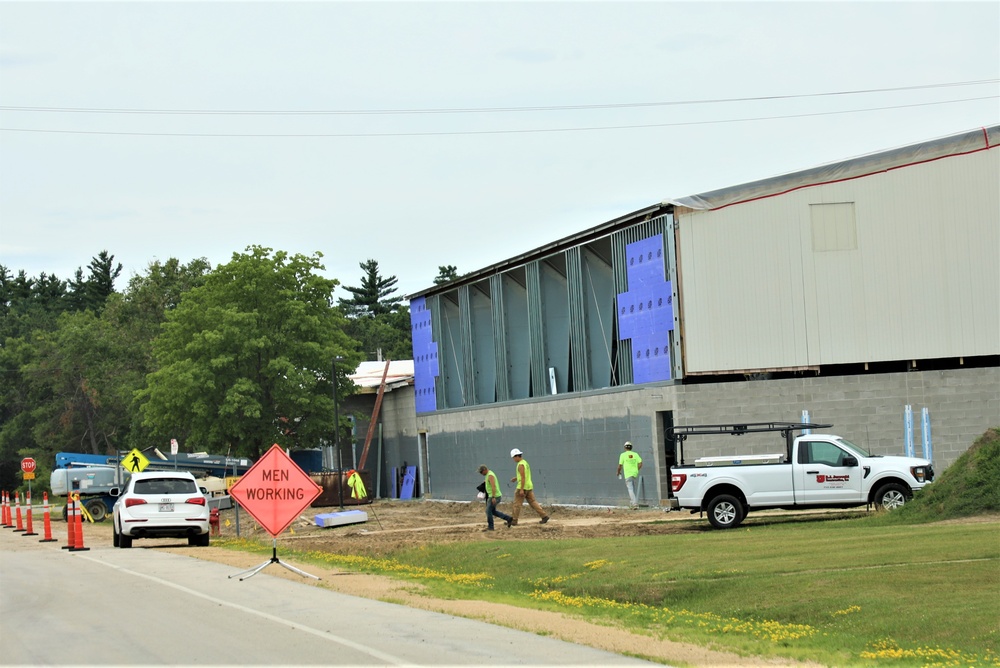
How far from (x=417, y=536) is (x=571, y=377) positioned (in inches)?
526

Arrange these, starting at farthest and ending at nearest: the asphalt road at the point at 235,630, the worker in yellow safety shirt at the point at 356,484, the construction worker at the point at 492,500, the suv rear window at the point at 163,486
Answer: the worker in yellow safety shirt at the point at 356,484 → the construction worker at the point at 492,500 → the suv rear window at the point at 163,486 → the asphalt road at the point at 235,630

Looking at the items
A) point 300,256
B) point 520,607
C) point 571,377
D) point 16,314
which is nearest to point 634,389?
point 571,377

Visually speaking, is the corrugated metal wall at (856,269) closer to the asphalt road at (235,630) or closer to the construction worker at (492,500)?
the construction worker at (492,500)

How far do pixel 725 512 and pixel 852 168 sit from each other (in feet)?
42.9

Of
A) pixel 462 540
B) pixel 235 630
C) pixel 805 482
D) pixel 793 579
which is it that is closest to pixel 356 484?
pixel 462 540

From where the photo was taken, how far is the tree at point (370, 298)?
5241 inches

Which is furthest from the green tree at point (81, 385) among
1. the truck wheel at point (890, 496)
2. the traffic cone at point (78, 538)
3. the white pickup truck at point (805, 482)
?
the truck wheel at point (890, 496)

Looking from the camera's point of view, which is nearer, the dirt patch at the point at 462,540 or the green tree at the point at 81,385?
the dirt patch at the point at 462,540

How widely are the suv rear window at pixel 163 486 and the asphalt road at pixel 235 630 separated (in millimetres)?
7827

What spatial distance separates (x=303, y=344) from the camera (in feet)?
177

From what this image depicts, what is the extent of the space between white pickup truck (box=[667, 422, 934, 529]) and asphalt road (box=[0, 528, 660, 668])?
928 centimetres

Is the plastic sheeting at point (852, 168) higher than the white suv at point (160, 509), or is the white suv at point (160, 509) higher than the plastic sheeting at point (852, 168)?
the plastic sheeting at point (852, 168)

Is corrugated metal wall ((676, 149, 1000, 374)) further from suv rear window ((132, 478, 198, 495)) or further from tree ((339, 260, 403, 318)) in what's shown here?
tree ((339, 260, 403, 318))

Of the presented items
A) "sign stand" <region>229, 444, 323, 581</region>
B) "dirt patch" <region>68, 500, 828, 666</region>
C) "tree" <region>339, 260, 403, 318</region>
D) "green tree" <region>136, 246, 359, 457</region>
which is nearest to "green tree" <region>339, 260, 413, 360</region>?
"tree" <region>339, 260, 403, 318</region>
